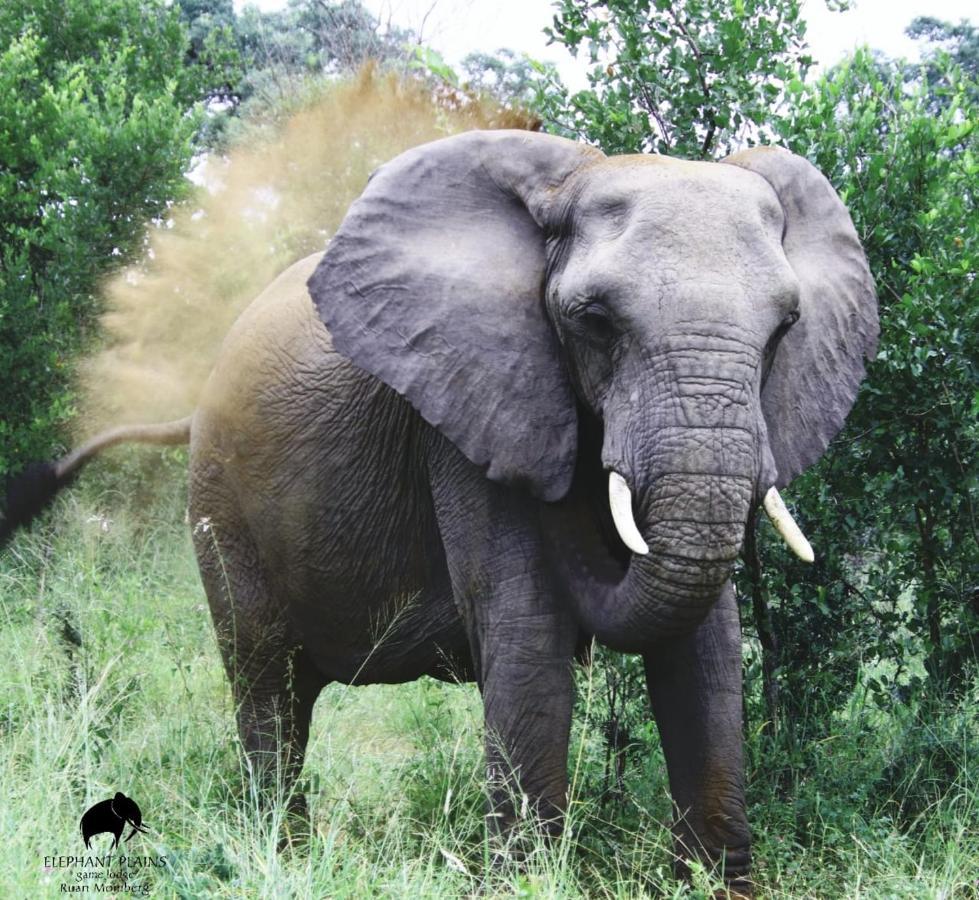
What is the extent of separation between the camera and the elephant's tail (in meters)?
7.48

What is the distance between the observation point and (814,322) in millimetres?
4508

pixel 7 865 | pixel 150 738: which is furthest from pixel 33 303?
pixel 7 865

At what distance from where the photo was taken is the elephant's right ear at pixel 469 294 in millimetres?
4270

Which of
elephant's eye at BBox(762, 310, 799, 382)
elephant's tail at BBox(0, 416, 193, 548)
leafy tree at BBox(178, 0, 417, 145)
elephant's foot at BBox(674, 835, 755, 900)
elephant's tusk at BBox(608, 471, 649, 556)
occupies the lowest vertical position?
leafy tree at BBox(178, 0, 417, 145)

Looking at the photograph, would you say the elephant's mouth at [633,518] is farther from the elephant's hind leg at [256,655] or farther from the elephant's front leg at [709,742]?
the elephant's hind leg at [256,655]

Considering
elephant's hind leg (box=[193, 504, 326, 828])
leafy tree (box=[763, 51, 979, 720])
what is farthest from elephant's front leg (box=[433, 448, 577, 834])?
leafy tree (box=[763, 51, 979, 720])

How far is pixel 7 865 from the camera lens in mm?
3715

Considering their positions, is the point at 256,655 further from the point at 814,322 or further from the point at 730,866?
the point at 814,322

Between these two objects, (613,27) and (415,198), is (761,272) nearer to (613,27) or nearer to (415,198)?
(415,198)

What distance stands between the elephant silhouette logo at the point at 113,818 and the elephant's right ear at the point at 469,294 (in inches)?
60.3

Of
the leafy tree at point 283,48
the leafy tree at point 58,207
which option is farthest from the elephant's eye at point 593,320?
the leafy tree at point 283,48

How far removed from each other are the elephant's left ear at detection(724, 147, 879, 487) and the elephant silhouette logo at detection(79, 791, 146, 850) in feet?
7.31

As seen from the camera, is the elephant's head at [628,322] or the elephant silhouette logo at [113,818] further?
the elephant silhouette logo at [113,818]

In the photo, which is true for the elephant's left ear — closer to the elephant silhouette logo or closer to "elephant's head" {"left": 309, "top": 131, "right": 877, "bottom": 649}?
"elephant's head" {"left": 309, "top": 131, "right": 877, "bottom": 649}
